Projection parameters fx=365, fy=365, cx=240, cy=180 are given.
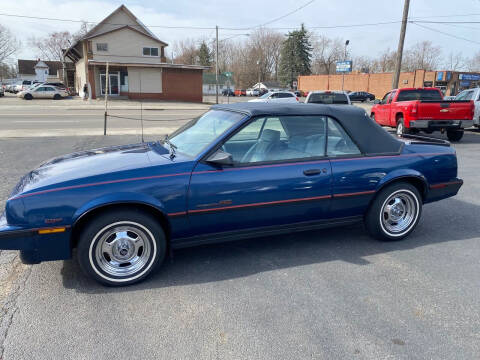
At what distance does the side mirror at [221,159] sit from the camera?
332cm

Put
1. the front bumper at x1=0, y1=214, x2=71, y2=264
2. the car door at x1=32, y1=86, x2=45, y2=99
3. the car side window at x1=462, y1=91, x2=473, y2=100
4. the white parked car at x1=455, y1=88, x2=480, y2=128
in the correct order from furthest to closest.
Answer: the car door at x1=32, y1=86, x2=45, y2=99, the car side window at x1=462, y1=91, x2=473, y2=100, the white parked car at x1=455, y1=88, x2=480, y2=128, the front bumper at x1=0, y1=214, x2=71, y2=264

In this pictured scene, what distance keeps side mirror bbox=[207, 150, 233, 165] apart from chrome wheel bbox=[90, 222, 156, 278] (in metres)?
0.87

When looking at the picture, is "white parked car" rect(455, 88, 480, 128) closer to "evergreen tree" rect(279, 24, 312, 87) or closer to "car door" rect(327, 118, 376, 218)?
"car door" rect(327, 118, 376, 218)

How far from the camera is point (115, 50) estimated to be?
38656mm

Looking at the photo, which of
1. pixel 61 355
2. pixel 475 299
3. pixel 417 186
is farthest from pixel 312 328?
pixel 417 186

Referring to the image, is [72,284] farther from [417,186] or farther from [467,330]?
[417,186]

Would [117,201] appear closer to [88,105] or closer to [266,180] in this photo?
[266,180]

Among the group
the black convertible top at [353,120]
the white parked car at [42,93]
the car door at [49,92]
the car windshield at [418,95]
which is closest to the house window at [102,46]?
the white parked car at [42,93]

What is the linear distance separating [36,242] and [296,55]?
3057 inches

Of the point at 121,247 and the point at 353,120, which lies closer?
the point at 121,247

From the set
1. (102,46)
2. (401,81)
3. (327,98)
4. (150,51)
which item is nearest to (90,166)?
(327,98)

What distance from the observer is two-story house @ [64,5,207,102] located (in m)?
37.0

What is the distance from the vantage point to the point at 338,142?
400 cm

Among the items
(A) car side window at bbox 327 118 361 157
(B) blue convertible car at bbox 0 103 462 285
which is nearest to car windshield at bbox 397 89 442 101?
(B) blue convertible car at bbox 0 103 462 285
